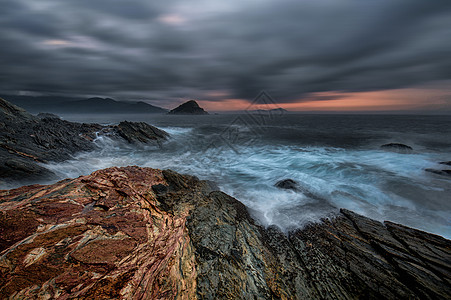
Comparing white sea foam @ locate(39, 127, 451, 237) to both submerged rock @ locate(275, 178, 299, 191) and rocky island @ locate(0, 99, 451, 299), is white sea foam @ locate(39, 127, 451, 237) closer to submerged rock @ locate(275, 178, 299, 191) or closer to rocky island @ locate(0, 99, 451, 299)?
submerged rock @ locate(275, 178, 299, 191)

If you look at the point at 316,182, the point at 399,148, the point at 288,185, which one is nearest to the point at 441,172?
the point at 316,182

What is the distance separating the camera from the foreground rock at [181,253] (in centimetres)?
246

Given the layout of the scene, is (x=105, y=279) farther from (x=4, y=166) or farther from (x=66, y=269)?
(x=4, y=166)

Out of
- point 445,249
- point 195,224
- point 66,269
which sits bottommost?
point 445,249

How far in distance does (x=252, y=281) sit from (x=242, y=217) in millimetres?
1894

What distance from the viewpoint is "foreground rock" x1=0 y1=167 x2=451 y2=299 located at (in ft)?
8.07

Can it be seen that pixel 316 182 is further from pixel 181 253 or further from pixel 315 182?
pixel 181 253

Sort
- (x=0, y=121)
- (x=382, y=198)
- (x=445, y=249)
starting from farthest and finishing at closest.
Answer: (x=0, y=121) → (x=382, y=198) → (x=445, y=249)

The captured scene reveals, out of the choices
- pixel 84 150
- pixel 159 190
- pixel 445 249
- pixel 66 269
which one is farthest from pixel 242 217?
pixel 84 150

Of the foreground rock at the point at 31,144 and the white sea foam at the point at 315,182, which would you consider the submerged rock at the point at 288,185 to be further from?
the foreground rock at the point at 31,144

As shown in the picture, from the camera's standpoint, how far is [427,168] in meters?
11.3

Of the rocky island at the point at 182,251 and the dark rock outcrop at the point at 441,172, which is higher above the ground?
the rocky island at the point at 182,251

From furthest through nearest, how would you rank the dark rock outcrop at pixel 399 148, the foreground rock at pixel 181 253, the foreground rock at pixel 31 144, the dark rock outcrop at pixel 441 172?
the dark rock outcrop at pixel 399 148
the dark rock outcrop at pixel 441 172
the foreground rock at pixel 31 144
the foreground rock at pixel 181 253

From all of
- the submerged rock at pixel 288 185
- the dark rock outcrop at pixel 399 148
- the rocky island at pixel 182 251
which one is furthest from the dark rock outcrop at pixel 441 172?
the rocky island at pixel 182 251
